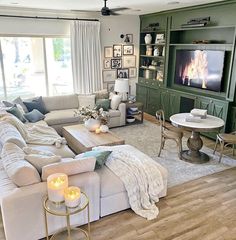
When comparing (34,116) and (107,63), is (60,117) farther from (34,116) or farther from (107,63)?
(107,63)

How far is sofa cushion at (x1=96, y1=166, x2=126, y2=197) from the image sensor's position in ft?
9.55

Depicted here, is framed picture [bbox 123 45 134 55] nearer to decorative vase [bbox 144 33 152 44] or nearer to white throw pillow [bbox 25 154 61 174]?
decorative vase [bbox 144 33 152 44]

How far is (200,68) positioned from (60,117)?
134 inches

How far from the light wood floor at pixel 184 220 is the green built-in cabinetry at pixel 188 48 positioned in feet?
7.06

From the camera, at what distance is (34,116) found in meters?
5.39

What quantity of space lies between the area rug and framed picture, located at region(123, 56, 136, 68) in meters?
2.29

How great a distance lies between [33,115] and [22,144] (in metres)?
2.15

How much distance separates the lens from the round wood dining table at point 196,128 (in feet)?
13.4

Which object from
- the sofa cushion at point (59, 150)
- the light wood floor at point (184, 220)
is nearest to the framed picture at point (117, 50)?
the sofa cushion at point (59, 150)

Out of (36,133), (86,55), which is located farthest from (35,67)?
(36,133)

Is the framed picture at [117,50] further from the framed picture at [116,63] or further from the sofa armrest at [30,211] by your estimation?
the sofa armrest at [30,211]

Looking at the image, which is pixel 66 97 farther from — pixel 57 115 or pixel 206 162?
pixel 206 162

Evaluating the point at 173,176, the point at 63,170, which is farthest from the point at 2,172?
the point at 173,176

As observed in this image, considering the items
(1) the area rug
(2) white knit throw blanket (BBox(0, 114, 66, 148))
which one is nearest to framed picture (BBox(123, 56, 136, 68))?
(1) the area rug
